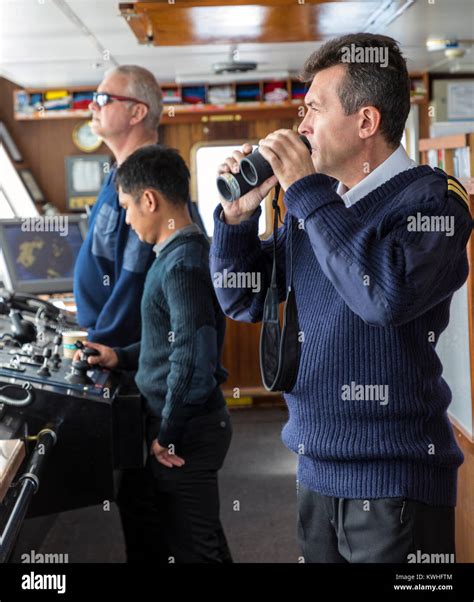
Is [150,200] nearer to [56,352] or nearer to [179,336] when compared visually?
[179,336]

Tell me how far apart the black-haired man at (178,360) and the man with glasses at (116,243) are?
0.17 m

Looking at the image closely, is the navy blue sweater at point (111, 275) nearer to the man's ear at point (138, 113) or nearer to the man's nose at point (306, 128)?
the man's ear at point (138, 113)

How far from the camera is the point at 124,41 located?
4.43 metres

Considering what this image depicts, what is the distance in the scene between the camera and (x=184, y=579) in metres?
2.01

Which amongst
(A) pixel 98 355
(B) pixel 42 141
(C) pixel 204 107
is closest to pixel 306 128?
(A) pixel 98 355

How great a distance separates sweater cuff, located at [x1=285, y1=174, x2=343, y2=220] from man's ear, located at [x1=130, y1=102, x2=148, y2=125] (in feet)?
5.45

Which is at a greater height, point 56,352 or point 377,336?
point 377,336

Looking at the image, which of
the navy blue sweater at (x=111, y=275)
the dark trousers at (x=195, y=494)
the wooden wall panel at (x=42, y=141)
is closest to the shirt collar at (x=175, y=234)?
the navy blue sweater at (x=111, y=275)

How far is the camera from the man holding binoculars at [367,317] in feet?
5.22

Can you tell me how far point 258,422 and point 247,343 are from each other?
601mm

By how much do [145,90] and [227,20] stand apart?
0.52 metres

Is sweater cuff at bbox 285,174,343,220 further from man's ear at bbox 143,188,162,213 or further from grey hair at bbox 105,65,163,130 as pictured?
grey hair at bbox 105,65,163,130

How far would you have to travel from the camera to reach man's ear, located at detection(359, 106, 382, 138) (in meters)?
1.70

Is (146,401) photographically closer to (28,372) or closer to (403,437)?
(28,372)
